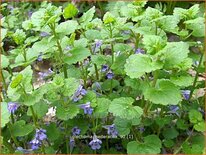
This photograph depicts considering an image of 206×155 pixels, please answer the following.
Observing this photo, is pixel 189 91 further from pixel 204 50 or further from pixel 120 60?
pixel 120 60

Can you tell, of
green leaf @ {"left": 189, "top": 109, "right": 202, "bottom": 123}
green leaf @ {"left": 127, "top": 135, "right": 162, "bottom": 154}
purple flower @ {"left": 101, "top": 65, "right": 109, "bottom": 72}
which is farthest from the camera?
purple flower @ {"left": 101, "top": 65, "right": 109, "bottom": 72}

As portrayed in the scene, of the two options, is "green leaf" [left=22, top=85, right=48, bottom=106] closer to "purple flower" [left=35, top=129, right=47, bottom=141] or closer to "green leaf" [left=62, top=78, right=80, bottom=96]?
"green leaf" [left=62, top=78, right=80, bottom=96]

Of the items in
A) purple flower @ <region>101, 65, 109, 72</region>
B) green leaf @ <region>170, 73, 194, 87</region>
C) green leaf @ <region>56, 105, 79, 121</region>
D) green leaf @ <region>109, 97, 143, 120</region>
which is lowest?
green leaf @ <region>56, 105, 79, 121</region>

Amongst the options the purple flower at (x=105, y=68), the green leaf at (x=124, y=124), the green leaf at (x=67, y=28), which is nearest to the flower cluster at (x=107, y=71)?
the purple flower at (x=105, y=68)

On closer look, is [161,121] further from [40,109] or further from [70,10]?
[70,10]

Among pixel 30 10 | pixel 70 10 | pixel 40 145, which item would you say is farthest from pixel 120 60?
pixel 30 10

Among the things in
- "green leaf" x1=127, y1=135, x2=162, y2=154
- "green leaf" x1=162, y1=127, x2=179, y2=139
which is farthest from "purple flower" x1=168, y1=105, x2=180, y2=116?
"green leaf" x1=127, y1=135, x2=162, y2=154
